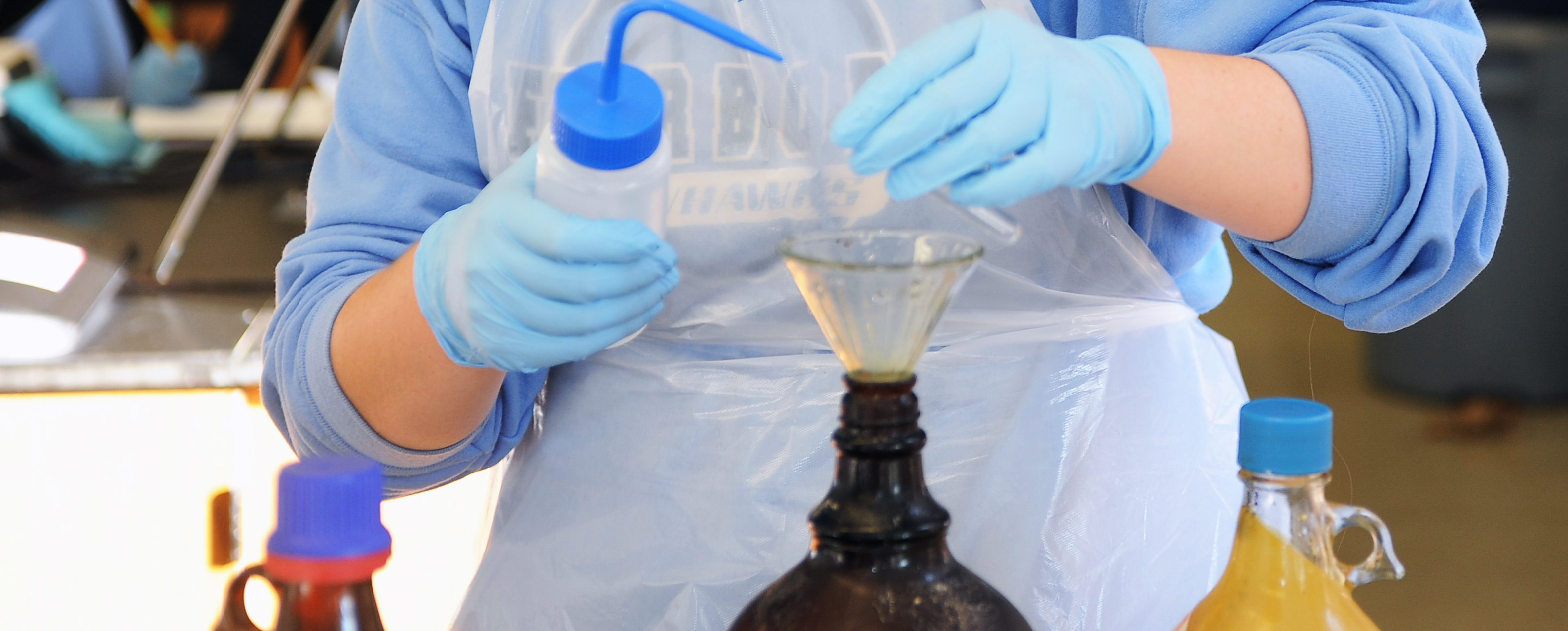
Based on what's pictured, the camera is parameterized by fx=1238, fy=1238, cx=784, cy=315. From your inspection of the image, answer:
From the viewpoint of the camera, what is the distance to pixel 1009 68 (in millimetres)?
669

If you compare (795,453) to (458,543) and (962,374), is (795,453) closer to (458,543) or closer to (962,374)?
(962,374)

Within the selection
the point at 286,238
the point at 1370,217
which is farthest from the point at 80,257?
the point at 1370,217

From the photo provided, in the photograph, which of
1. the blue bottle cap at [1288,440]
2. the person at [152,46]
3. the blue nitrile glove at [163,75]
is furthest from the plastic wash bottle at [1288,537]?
the blue nitrile glove at [163,75]

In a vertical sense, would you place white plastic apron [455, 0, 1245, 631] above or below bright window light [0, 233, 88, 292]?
above

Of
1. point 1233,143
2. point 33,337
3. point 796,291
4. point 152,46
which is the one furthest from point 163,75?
point 1233,143

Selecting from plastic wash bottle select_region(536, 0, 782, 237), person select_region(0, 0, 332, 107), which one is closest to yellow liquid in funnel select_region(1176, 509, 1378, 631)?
plastic wash bottle select_region(536, 0, 782, 237)

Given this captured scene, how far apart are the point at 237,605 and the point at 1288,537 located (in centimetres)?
47

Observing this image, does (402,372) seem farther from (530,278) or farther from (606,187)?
(606,187)

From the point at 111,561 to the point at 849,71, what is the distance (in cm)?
135

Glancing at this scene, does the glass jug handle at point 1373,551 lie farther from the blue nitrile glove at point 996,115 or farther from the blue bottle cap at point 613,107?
the blue bottle cap at point 613,107

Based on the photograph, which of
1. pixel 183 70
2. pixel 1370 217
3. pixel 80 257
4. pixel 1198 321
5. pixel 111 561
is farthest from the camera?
pixel 183 70

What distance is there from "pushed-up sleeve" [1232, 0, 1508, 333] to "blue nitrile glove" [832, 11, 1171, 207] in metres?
0.13

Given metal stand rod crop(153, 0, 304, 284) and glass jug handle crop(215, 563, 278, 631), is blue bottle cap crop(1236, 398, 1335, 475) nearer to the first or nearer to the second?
glass jug handle crop(215, 563, 278, 631)

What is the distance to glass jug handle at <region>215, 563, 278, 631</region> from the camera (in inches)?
20.6
